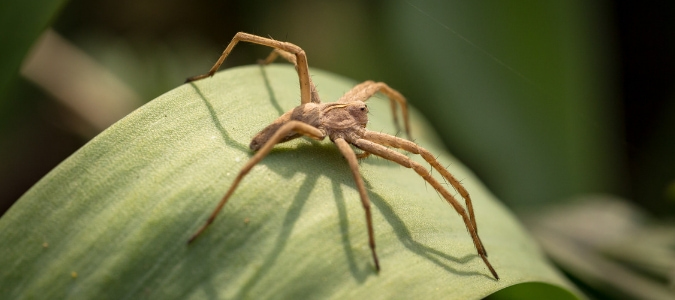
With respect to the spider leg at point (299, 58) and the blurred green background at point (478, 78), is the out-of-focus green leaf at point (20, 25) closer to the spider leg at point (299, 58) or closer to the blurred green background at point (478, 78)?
the spider leg at point (299, 58)

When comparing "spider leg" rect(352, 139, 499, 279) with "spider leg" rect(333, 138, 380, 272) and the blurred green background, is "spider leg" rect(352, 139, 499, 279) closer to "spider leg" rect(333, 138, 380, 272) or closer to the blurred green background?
"spider leg" rect(333, 138, 380, 272)

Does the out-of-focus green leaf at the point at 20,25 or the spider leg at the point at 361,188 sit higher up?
the out-of-focus green leaf at the point at 20,25

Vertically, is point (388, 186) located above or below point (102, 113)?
above

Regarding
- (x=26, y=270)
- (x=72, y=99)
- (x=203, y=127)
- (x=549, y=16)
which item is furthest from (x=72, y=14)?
(x=549, y=16)

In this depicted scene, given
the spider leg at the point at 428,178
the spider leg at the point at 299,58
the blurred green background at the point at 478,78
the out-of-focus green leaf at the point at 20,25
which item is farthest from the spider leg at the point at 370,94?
the out-of-focus green leaf at the point at 20,25

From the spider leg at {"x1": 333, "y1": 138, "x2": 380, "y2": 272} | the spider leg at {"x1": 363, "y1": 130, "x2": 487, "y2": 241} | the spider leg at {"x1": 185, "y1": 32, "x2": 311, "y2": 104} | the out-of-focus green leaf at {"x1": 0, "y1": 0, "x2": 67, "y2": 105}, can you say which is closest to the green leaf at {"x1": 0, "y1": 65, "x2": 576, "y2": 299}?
the spider leg at {"x1": 333, "y1": 138, "x2": 380, "y2": 272}

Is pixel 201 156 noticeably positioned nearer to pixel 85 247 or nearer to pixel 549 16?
pixel 85 247

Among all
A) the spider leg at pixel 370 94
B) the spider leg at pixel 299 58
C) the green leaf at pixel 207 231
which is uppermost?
the spider leg at pixel 299 58
